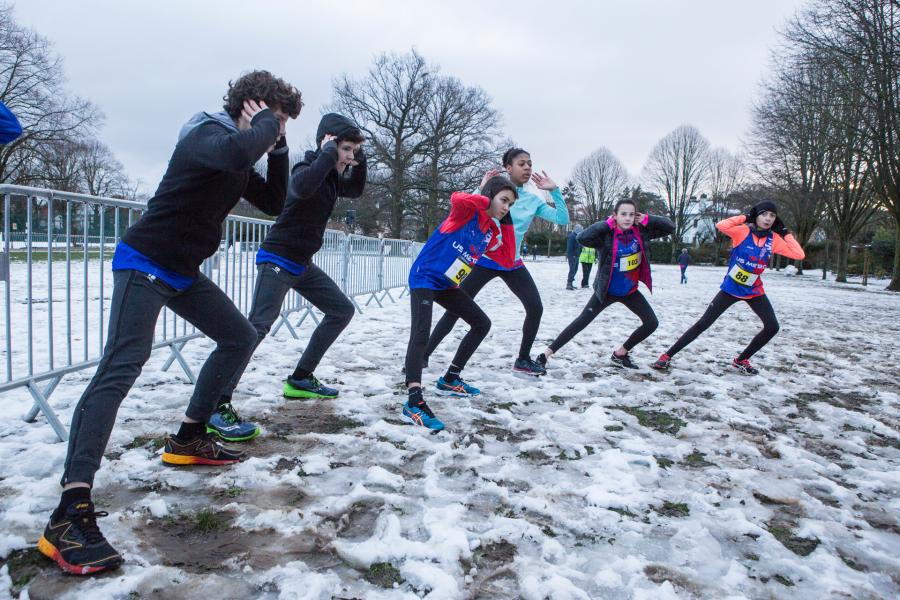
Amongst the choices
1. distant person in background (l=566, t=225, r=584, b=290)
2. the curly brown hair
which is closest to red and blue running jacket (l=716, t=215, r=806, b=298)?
the curly brown hair

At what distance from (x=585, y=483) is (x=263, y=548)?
5.07 ft

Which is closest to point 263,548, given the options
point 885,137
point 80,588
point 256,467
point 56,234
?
point 80,588

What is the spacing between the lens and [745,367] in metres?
5.21

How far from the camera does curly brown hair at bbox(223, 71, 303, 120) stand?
2301 mm

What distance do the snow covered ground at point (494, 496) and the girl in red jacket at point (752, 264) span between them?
77cm

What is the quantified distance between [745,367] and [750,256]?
1119 millimetres

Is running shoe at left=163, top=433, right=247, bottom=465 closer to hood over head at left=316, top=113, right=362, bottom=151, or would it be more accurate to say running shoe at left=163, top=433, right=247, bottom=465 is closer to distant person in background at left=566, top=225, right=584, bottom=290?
hood over head at left=316, top=113, right=362, bottom=151

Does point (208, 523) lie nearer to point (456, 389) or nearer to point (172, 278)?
point (172, 278)

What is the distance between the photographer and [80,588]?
1.67 m

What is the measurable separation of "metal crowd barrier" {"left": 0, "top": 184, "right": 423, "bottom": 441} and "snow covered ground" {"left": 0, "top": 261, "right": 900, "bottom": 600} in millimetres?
356

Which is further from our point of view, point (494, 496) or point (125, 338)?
point (494, 496)

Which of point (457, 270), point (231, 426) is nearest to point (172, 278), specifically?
point (231, 426)

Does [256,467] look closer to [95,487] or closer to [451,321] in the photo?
[95,487]

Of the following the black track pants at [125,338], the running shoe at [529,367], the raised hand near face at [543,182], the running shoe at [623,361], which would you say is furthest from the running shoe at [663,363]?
the black track pants at [125,338]
